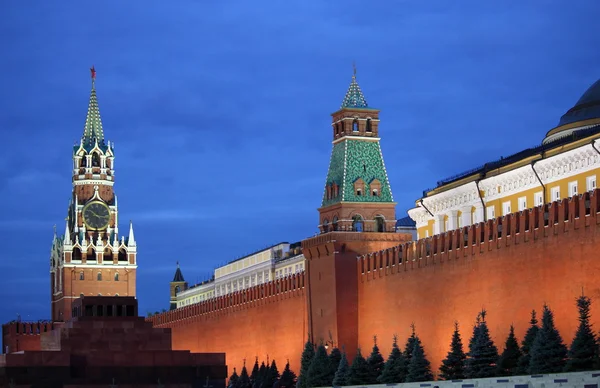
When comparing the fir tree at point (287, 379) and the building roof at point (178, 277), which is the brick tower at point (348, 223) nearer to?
the fir tree at point (287, 379)

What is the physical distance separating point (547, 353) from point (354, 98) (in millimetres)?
21117

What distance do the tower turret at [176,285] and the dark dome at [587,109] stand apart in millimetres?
70603

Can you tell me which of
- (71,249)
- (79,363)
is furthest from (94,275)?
(79,363)

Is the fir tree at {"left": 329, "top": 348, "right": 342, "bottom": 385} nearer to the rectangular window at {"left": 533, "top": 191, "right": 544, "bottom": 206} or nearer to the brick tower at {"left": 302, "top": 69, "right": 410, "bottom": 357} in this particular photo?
the brick tower at {"left": 302, "top": 69, "right": 410, "bottom": 357}

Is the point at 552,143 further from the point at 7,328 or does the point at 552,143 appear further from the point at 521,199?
the point at 7,328

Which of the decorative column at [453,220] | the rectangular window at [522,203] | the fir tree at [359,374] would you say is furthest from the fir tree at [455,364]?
the decorative column at [453,220]

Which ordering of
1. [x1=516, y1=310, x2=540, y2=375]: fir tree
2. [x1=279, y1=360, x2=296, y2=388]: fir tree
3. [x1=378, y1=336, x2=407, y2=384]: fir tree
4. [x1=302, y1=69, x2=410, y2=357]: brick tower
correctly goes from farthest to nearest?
1. [x1=279, y1=360, x2=296, y2=388]: fir tree
2. [x1=302, y1=69, x2=410, y2=357]: brick tower
3. [x1=378, y1=336, x2=407, y2=384]: fir tree
4. [x1=516, y1=310, x2=540, y2=375]: fir tree

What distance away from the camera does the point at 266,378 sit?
51.1 meters

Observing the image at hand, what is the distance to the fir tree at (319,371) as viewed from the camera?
146 ft

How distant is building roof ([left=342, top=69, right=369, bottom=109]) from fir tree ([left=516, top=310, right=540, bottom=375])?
1707 centimetres

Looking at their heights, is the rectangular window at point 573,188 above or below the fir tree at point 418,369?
above

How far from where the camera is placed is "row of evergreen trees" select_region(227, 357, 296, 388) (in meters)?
49.8

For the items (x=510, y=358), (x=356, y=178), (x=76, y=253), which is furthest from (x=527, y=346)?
(x=76, y=253)

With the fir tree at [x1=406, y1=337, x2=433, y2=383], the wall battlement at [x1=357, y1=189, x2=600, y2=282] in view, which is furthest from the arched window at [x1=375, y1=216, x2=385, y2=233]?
the fir tree at [x1=406, y1=337, x2=433, y2=383]
